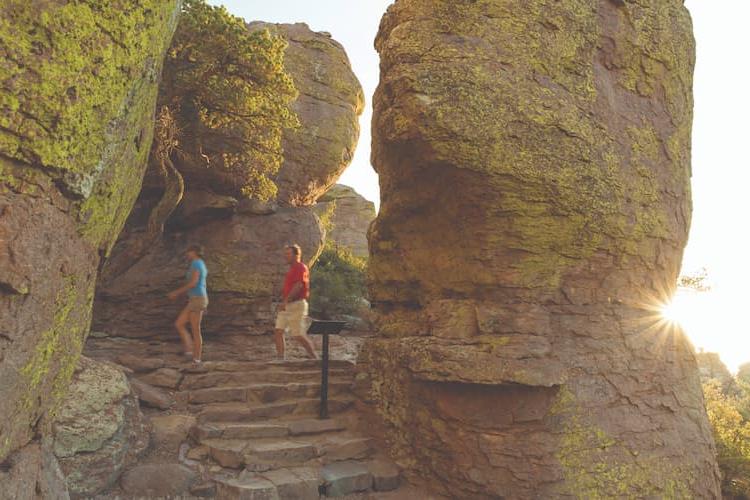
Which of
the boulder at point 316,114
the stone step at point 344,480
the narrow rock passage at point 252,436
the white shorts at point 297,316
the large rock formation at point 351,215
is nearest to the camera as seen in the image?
the narrow rock passage at point 252,436

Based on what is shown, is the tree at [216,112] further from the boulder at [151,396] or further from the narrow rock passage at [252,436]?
the boulder at [151,396]

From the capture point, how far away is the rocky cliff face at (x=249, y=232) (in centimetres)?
1059

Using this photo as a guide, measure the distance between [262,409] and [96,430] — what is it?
1.93 m

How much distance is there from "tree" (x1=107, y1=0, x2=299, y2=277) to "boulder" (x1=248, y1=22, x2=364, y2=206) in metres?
1.13

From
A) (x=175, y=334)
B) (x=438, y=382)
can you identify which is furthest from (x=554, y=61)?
(x=175, y=334)

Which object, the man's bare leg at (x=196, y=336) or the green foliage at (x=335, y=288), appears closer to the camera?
the man's bare leg at (x=196, y=336)

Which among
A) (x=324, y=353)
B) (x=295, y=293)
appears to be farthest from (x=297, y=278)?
(x=324, y=353)

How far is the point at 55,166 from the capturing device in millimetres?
2521

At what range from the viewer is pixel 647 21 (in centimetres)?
615

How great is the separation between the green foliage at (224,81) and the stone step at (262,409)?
498 cm

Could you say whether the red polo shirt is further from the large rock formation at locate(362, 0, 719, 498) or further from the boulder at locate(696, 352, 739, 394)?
the boulder at locate(696, 352, 739, 394)

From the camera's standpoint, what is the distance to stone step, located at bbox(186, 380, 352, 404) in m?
7.13

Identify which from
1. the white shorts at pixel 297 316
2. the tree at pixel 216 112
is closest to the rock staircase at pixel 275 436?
the white shorts at pixel 297 316

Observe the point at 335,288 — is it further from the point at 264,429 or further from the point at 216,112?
the point at 264,429
